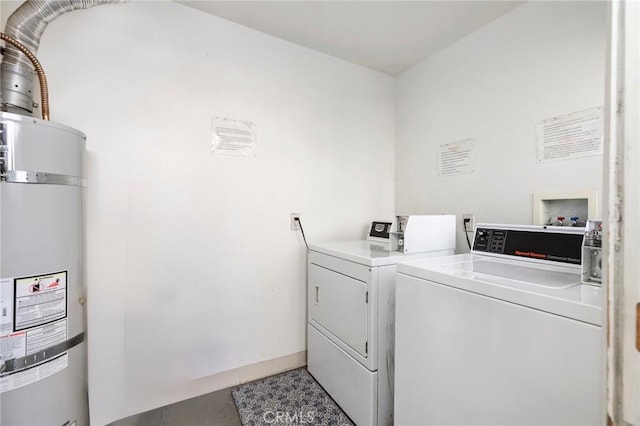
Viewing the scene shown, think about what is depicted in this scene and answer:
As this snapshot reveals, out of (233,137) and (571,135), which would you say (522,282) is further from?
(233,137)

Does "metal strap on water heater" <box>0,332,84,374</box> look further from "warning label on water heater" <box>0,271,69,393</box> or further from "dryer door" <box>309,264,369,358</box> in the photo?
"dryer door" <box>309,264,369,358</box>

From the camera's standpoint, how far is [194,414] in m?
1.59

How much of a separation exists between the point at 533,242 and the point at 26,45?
8.19ft

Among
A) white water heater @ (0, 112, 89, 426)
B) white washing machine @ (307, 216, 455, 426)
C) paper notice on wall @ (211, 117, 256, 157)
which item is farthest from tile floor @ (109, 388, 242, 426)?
paper notice on wall @ (211, 117, 256, 157)

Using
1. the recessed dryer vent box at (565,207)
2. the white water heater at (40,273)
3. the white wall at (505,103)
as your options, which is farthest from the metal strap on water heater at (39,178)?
the recessed dryer vent box at (565,207)

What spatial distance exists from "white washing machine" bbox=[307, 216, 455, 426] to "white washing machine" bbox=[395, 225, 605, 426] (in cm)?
15

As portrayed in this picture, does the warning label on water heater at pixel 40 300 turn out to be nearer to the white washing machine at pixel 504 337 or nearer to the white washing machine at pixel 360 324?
the white washing machine at pixel 360 324

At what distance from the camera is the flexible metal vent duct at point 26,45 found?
3.79 ft

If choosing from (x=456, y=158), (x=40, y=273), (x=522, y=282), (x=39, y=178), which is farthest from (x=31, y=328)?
(x=456, y=158)

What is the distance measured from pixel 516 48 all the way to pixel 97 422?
126 inches

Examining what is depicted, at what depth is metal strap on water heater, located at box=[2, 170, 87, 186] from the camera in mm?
1010

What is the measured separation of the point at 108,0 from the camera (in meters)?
1.36

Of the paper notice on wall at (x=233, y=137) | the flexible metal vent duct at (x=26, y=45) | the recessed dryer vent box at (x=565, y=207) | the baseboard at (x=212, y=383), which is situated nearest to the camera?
the flexible metal vent duct at (x=26, y=45)

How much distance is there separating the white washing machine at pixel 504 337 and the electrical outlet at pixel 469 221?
0.45 m
